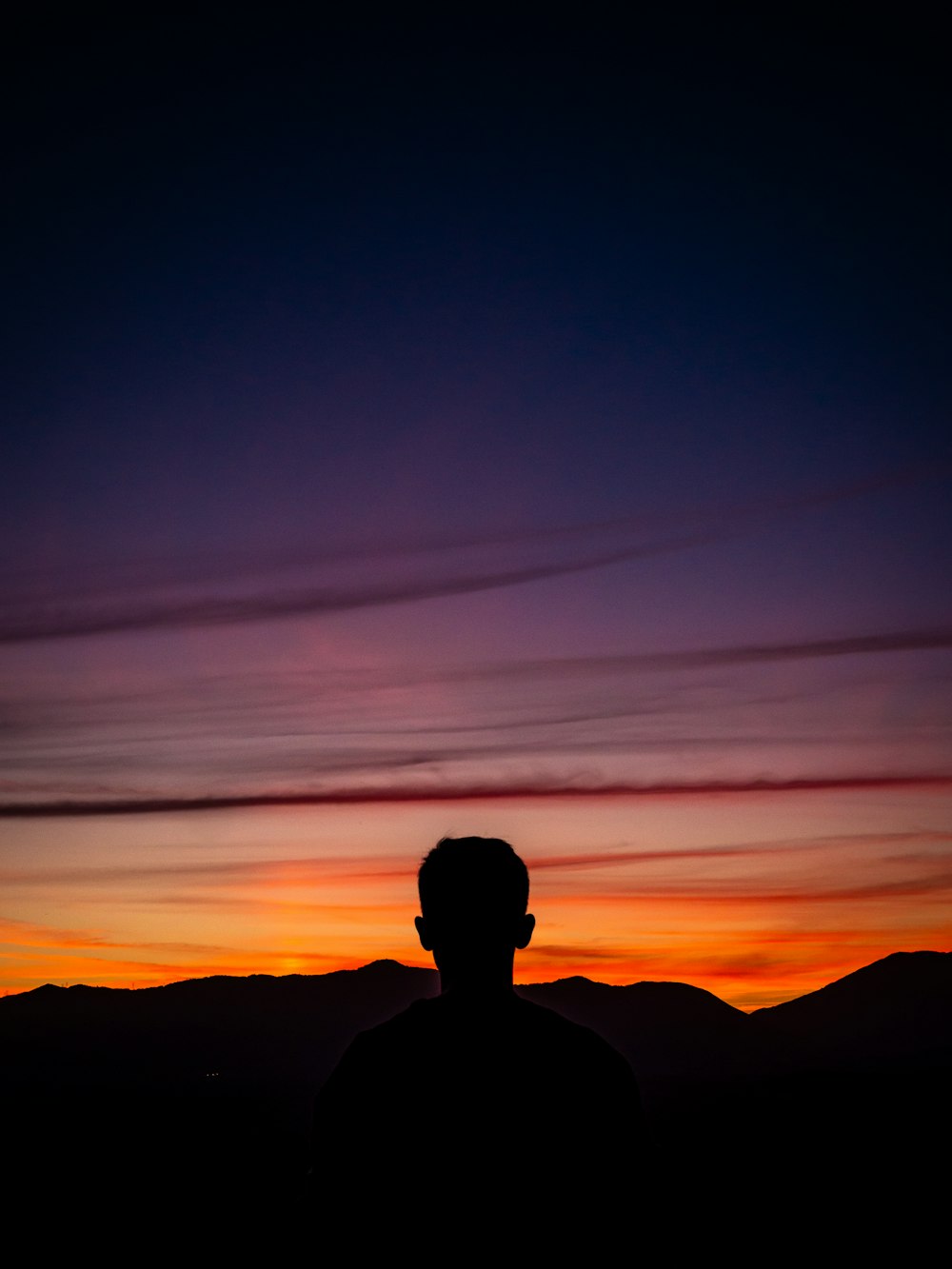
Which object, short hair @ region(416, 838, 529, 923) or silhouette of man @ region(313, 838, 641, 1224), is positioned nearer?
silhouette of man @ region(313, 838, 641, 1224)

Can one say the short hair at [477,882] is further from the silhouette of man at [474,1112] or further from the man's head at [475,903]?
the silhouette of man at [474,1112]

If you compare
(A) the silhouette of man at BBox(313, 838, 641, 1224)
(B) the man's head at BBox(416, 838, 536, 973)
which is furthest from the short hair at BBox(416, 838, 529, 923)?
(A) the silhouette of man at BBox(313, 838, 641, 1224)

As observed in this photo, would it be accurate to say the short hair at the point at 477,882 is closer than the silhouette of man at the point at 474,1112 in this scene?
No

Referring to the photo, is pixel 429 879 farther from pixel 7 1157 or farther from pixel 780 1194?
pixel 7 1157

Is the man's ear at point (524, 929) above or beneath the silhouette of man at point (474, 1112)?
above

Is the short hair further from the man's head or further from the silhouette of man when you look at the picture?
the silhouette of man

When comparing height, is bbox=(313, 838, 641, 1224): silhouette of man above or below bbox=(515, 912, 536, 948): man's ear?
below

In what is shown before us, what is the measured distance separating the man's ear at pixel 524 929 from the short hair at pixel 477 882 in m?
0.02

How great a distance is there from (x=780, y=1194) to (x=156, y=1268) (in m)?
43.5

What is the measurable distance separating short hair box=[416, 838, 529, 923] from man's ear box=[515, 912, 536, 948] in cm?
2

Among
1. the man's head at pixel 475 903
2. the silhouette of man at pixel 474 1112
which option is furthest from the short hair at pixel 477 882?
the silhouette of man at pixel 474 1112

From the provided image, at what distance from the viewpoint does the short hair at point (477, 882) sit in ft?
9.65

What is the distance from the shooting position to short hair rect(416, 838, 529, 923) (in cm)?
294

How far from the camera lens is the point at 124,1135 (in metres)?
119
